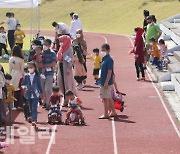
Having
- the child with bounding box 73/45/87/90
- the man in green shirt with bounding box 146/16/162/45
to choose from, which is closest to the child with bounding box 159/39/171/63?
the man in green shirt with bounding box 146/16/162/45

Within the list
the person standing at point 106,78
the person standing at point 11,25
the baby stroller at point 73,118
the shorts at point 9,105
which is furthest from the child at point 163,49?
the baby stroller at point 73,118

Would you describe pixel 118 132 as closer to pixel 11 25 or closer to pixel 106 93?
pixel 106 93

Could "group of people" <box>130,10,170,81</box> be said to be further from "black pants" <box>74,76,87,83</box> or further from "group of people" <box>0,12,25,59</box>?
"group of people" <box>0,12,25,59</box>

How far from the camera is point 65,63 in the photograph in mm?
17828

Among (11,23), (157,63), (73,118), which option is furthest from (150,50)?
(73,118)

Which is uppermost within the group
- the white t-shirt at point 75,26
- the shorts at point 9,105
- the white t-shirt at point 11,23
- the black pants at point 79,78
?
the white t-shirt at point 11,23

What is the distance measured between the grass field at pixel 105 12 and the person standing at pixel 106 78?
110ft

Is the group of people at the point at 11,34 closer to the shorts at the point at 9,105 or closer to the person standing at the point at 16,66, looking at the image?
the person standing at the point at 16,66

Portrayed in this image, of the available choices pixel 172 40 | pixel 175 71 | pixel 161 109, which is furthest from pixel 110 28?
pixel 161 109

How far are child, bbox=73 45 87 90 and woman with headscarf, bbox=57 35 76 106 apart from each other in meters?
2.54

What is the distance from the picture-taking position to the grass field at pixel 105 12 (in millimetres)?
54781

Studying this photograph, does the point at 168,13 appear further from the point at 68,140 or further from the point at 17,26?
the point at 68,140

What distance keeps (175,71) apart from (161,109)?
14.4 ft

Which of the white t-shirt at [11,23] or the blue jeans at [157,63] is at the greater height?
the white t-shirt at [11,23]
